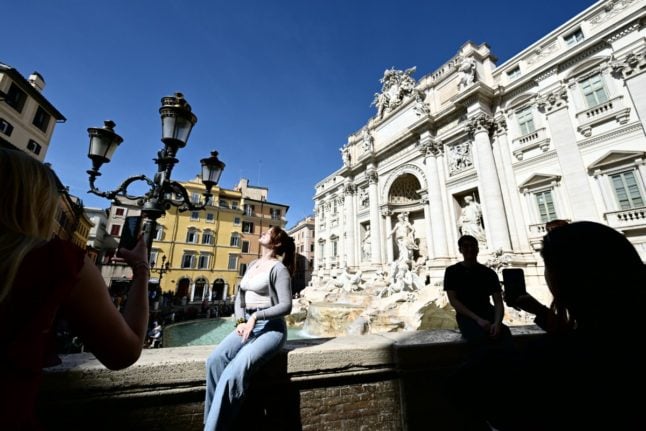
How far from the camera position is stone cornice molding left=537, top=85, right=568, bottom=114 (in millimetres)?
10836

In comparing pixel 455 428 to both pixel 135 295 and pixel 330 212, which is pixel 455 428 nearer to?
pixel 135 295

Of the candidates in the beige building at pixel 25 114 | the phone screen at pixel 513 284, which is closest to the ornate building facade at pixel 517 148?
the phone screen at pixel 513 284

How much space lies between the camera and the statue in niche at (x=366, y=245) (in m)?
19.2

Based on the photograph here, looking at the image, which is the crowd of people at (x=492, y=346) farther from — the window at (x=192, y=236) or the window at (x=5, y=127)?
the window at (x=192, y=236)

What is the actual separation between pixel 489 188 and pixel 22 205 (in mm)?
14234

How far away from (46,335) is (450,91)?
18.7m

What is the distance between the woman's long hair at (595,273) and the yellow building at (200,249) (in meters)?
28.3

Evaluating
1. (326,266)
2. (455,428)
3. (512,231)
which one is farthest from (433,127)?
(455,428)

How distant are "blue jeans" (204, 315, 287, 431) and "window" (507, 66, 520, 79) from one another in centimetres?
1694

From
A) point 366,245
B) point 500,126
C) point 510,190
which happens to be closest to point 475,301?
point 510,190

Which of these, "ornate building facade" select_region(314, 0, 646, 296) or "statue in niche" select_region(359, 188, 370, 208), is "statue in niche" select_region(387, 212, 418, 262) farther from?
"statue in niche" select_region(359, 188, 370, 208)

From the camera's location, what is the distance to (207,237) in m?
28.2

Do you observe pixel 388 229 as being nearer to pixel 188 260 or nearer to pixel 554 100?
pixel 554 100

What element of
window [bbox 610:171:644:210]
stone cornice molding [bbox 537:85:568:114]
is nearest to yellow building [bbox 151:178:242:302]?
stone cornice molding [bbox 537:85:568:114]
